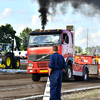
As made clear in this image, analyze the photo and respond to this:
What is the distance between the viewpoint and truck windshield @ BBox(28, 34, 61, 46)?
14273mm

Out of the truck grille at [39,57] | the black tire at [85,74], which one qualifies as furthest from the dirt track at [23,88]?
the black tire at [85,74]

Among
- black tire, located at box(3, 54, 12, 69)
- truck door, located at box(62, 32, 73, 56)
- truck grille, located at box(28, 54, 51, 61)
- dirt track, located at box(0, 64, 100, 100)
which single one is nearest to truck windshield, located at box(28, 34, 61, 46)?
truck door, located at box(62, 32, 73, 56)

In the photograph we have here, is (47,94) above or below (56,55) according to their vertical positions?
below

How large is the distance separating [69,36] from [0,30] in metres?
71.6

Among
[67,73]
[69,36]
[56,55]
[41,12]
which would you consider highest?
[41,12]

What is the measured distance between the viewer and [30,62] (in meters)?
14.7

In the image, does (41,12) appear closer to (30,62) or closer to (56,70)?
(30,62)

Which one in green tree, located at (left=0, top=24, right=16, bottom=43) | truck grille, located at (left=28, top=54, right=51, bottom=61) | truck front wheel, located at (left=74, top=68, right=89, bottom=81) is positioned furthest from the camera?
green tree, located at (left=0, top=24, right=16, bottom=43)

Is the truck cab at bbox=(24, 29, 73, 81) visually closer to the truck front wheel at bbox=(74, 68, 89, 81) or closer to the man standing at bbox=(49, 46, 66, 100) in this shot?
the truck front wheel at bbox=(74, 68, 89, 81)

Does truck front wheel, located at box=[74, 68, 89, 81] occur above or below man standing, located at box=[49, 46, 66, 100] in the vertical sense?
below

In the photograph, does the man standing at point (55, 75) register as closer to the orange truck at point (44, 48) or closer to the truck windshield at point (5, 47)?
the orange truck at point (44, 48)

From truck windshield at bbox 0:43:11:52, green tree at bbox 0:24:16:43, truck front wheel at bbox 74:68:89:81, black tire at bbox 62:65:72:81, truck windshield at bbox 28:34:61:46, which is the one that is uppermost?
green tree at bbox 0:24:16:43

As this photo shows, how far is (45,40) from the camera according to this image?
47.2 feet

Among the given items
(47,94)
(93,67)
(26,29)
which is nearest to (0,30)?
(26,29)
